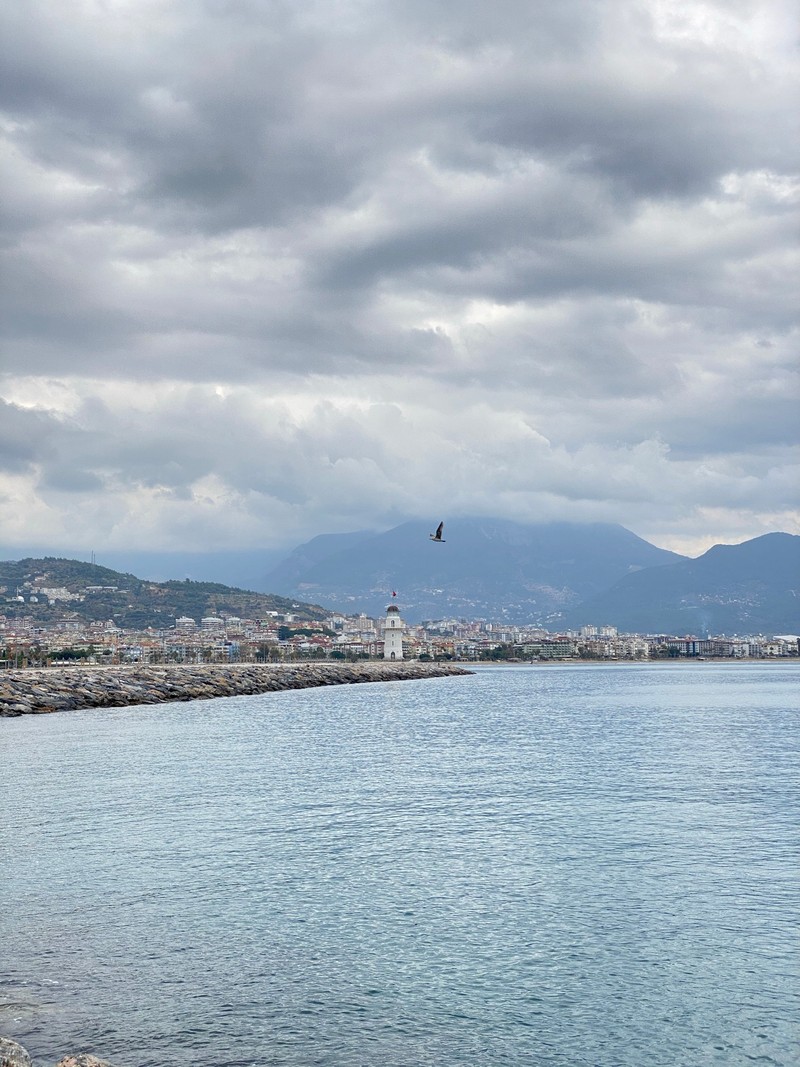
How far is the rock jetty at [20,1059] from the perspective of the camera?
828 cm

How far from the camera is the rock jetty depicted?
8.28 metres

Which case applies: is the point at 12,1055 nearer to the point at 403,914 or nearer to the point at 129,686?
the point at 403,914

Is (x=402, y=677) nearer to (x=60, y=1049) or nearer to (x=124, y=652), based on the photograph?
(x=124, y=652)

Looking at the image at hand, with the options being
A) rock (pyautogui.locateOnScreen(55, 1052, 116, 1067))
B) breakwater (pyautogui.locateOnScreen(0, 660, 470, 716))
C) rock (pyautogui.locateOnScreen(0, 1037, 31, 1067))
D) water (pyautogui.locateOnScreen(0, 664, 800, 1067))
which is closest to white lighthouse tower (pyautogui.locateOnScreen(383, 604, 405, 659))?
breakwater (pyautogui.locateOnScreen(0, 660, 470, 716))

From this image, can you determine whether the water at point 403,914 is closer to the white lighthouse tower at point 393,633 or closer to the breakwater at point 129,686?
the breakwater at point 129,686

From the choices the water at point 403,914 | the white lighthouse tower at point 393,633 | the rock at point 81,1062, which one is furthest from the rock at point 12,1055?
the white lighthouse tower at point 393,633

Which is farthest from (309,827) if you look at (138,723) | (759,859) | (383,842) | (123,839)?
(138,723)

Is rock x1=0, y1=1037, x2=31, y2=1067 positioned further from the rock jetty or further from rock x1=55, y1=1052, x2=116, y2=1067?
rock x1=55, y1=1052, x2=116, y2=1067

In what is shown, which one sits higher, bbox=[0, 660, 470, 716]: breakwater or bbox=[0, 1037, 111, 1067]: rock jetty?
bbox=[0, 1037, 111, 1067]: rock jetty

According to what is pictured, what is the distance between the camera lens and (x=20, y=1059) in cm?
846

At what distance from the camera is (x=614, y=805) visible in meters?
24.4

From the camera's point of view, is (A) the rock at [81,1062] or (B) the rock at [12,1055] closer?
(A) the rock at [81,1062]

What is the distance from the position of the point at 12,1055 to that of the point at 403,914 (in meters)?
7.26

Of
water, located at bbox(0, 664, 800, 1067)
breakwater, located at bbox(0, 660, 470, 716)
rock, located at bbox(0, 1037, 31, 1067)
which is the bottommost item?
breakwater, located at bbox(0, 660, 470, 716)
